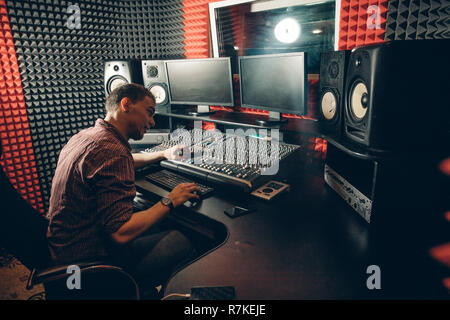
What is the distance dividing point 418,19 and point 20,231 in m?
2.18

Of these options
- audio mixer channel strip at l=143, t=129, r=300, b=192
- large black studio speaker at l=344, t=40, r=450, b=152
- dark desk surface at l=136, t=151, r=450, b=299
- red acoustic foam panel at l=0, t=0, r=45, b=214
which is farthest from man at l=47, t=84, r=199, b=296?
red acoustic foam panel at l=0, t=0, r=45, b=214

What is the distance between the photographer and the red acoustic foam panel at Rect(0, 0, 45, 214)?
8.65ft

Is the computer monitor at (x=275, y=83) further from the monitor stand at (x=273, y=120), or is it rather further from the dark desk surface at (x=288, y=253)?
the dark desk surface at (x=288, y=253)

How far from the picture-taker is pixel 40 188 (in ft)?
9.94

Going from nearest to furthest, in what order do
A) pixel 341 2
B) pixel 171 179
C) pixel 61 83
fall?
pixel 171 179 < pixel 341 2 < pixel 61 83

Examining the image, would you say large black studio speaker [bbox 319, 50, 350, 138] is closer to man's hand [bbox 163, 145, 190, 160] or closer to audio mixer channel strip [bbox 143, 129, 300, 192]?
audio mixer channel strip [bbox 143, 129, 300, 192]

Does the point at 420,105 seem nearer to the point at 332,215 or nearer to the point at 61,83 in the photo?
the point at 332,215

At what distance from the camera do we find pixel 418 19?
1602mm

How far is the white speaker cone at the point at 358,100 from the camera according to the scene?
46.3 inches

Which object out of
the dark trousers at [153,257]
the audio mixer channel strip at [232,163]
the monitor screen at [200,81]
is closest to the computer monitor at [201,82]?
the monitor screen at [200,81]

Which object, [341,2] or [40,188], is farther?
[40,188]

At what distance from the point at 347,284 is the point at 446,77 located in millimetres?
818
